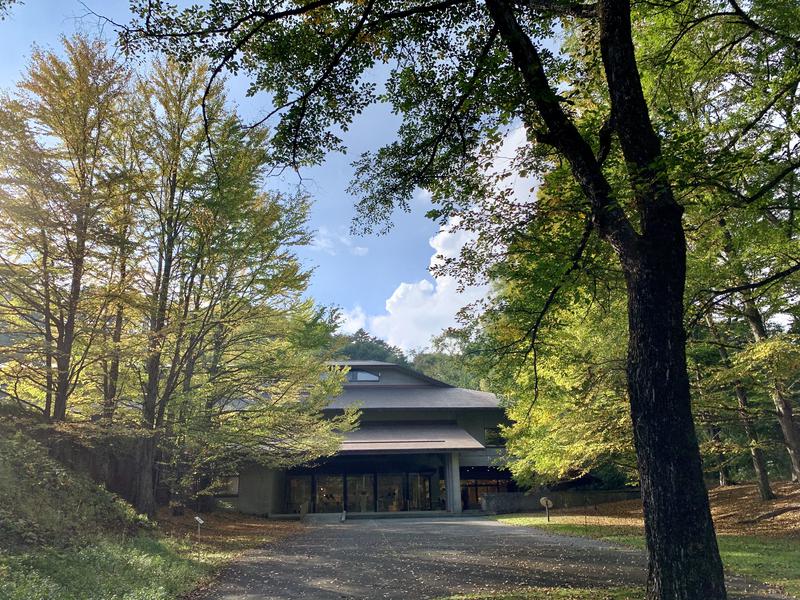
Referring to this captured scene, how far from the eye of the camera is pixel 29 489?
10.2 meters

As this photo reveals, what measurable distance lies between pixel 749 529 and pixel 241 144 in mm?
18812

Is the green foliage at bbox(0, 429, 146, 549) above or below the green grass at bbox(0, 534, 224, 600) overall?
above

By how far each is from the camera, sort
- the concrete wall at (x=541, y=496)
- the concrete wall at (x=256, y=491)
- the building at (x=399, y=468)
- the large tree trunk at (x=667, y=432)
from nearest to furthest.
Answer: the large tree trunk at (x=667, y=432) → the concrete wall at (x=256, y=491) → the building at (x=399, y=468) → the concrete wall at (x=541, y=496)

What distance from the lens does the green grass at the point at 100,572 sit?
6398mm

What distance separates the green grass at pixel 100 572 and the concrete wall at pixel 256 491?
16937 mm

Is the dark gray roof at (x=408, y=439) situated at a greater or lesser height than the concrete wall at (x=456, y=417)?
lesser

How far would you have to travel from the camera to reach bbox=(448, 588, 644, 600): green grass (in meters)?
6.45

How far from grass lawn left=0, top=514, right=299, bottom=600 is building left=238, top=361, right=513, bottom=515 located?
15.0 meters

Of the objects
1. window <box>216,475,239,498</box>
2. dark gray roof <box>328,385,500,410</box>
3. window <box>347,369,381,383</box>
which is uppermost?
window <box>347,369,381,383</box>

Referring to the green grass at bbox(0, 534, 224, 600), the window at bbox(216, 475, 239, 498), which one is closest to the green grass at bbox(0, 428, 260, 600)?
the green grass at bbox(0, 534, 224, 600)

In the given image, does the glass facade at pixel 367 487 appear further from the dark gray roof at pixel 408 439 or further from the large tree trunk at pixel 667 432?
the large tree trunk at pixel 667 432

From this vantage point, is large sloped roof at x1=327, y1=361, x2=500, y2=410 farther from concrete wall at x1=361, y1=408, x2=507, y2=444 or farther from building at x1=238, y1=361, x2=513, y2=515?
concrete wall at x1=361, y1=408, x2=507, y2=444

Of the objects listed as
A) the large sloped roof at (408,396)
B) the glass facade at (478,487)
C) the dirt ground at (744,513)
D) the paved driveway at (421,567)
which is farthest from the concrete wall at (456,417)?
the paved driveway at (421,567)

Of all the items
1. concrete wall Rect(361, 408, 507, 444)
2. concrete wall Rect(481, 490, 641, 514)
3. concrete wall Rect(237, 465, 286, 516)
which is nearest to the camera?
concrete wall Rect(237, 465, 286, 516)
